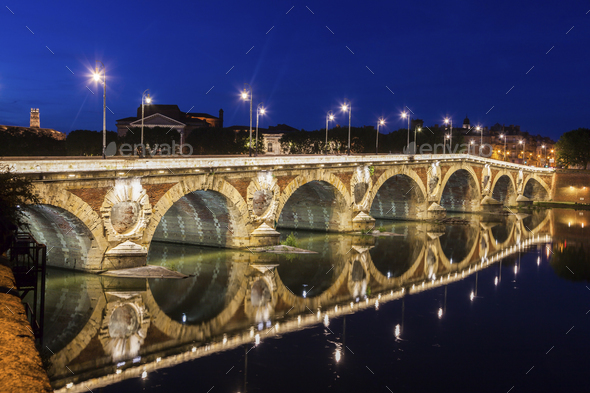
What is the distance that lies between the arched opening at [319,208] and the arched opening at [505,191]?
145 feet

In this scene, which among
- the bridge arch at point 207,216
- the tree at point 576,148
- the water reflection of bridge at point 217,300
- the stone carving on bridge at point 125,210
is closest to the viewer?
the water reflection of bridge at point 217,300

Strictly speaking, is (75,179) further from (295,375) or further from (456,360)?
(456,360)

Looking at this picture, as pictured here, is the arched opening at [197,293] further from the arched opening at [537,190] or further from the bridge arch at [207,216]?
the arched opening at [537,190]

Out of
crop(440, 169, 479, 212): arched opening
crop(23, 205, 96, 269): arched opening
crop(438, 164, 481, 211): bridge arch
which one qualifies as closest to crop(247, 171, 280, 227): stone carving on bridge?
crop(23, 205, 96, 269): arched opening

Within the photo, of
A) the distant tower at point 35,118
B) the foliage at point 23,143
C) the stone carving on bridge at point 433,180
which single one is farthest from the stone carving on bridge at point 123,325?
A: the distant tower at point 35,118

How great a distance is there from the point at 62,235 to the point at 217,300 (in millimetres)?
8353

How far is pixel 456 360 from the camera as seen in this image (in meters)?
18.5

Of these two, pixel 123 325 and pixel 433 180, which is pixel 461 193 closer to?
pixel 433 180

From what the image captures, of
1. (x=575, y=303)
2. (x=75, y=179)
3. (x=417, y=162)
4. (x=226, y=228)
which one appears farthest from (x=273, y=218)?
(x=417, y=162)

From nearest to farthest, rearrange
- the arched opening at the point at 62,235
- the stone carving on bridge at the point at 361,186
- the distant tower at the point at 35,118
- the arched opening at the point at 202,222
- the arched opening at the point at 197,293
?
the arched opening at the point at 197,293 → the arched opening at the point at 62,235 → the arched opening at the point at 202,222 → the stone carving on bridge at the point at 361,186 → the distant tower at the point at 35,118

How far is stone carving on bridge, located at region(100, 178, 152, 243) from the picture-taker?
89.9 ft

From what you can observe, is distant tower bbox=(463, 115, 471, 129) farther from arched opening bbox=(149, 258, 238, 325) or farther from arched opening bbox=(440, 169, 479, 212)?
arched opening bbox=(149, 258, 238, 325)

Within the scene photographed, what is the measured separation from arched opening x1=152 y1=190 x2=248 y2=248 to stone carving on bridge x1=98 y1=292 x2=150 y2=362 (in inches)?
430

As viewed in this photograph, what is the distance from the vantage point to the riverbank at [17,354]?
898cm
